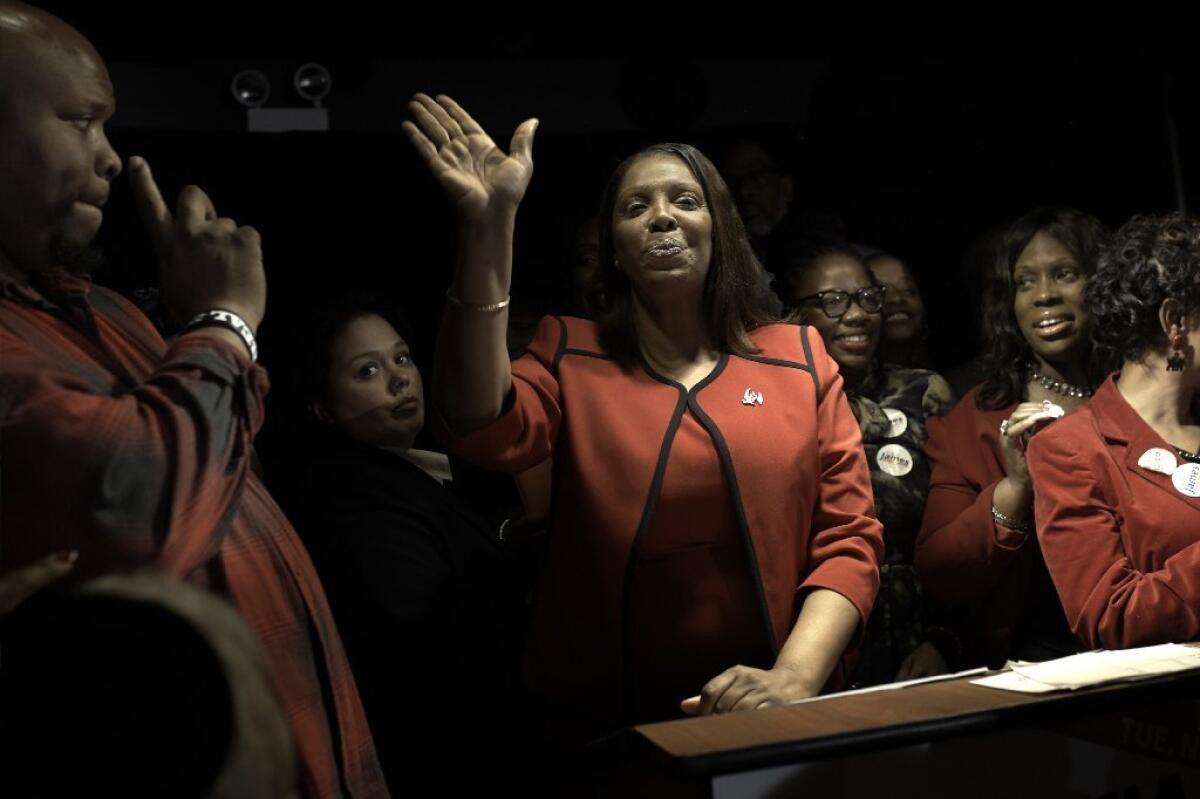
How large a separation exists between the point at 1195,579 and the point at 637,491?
115cm

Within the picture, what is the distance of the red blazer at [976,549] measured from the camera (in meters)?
2.96

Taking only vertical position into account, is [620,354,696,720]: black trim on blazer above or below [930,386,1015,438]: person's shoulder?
below

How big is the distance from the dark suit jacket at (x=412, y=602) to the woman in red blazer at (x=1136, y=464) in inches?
46.3

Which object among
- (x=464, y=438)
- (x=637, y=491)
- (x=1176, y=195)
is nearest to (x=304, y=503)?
(x=464, y=438)

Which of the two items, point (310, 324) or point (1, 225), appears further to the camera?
point (310, 324)

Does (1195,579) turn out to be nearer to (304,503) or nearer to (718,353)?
(718,353)

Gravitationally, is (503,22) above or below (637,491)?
above

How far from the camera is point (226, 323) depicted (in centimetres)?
179

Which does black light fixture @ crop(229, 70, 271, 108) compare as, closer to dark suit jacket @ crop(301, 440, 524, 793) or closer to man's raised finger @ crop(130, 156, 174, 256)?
dark suit jacket @ crop(301, 440, 524, 793)

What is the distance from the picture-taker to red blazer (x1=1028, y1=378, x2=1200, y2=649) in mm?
2596

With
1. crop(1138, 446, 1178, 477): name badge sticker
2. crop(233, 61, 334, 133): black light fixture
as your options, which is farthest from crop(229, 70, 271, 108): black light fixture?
crop(1138, 446, 1178, 477): name badge sticker

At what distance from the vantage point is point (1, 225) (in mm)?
1738

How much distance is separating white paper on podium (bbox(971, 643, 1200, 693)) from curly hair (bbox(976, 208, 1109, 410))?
1.01 meters

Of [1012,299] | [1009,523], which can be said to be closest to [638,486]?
[1009,523]
